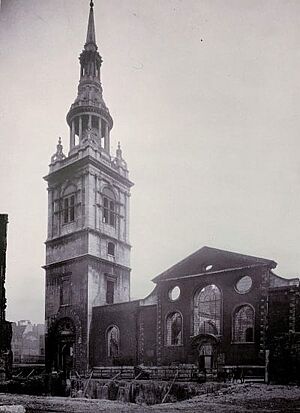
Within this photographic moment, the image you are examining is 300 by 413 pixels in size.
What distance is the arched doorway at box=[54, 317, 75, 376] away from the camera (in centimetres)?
2152

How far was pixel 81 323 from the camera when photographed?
21.0 meters

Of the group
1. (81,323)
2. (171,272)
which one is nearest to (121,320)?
(81,323)

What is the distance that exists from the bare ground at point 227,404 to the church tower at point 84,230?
28.2 feet

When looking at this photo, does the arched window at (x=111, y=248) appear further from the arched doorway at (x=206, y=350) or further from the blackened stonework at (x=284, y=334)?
the blackened stonework at (x=284, y=334)

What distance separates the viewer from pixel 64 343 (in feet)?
71.5

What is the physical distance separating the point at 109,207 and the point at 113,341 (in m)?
6.10

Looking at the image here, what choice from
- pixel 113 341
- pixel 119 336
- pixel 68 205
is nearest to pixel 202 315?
pixel 119 336

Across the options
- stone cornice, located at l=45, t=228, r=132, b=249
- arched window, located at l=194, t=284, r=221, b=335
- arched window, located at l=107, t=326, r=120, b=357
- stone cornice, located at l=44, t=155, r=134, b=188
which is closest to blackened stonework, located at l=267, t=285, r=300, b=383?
arched window, located at l=194, t=284, r=221, b=335

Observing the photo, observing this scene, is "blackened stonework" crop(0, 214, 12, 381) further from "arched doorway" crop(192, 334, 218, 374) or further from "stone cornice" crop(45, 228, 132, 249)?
"stone cornice" crop(45, 228, 132, 249)

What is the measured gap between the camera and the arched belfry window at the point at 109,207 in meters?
23.0

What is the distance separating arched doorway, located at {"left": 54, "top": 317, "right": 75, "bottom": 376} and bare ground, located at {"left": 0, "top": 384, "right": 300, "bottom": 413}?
28.1 ft

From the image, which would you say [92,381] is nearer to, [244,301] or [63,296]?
[63,296]

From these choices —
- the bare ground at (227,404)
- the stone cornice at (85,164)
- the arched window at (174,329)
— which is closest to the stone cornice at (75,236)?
the stone cornice at (85,164)

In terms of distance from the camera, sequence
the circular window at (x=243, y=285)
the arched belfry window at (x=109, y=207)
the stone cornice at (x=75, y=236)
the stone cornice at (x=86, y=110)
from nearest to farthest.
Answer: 1. the circular window at (x=243, y=285)
2. the stone cornice at (x=75, y=236)
3. the stone cornice at (x=86, y=110)
4. the arched belfry window at (x=109, y=207)
